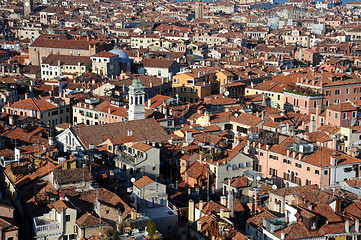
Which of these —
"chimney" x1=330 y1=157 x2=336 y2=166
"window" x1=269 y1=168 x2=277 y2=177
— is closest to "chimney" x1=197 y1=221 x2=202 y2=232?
"chimney" x1=330 y1=157 x2=336 y2=166

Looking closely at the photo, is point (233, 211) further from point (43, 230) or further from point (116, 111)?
point (116, 111)

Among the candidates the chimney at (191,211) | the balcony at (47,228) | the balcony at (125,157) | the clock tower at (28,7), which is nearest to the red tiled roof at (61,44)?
the balcony at (125,157)

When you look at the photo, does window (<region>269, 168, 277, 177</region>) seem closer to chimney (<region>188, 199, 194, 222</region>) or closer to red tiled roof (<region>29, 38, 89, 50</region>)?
chimney (<region>188, 199, 194, 222</region>)

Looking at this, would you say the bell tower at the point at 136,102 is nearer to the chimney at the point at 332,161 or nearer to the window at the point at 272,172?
the window at the point at 272,172

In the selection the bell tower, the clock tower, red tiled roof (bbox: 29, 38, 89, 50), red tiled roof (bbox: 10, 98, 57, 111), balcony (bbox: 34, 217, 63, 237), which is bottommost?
balcony (bbox: 34, 217, 63, 237)

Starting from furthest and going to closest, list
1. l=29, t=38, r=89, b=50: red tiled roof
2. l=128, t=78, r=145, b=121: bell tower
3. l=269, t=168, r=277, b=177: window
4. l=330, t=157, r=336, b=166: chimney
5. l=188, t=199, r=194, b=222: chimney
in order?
l=29, t=38, r=89, b=50: red tiled roof < l=128, t=78, r=145, b=121: bell tower < l=269, t=168, r=277, b=177: window < l=330, t=157, r=336, b=166: chimney < l=188, t=199, r=194, b=222: chimney
